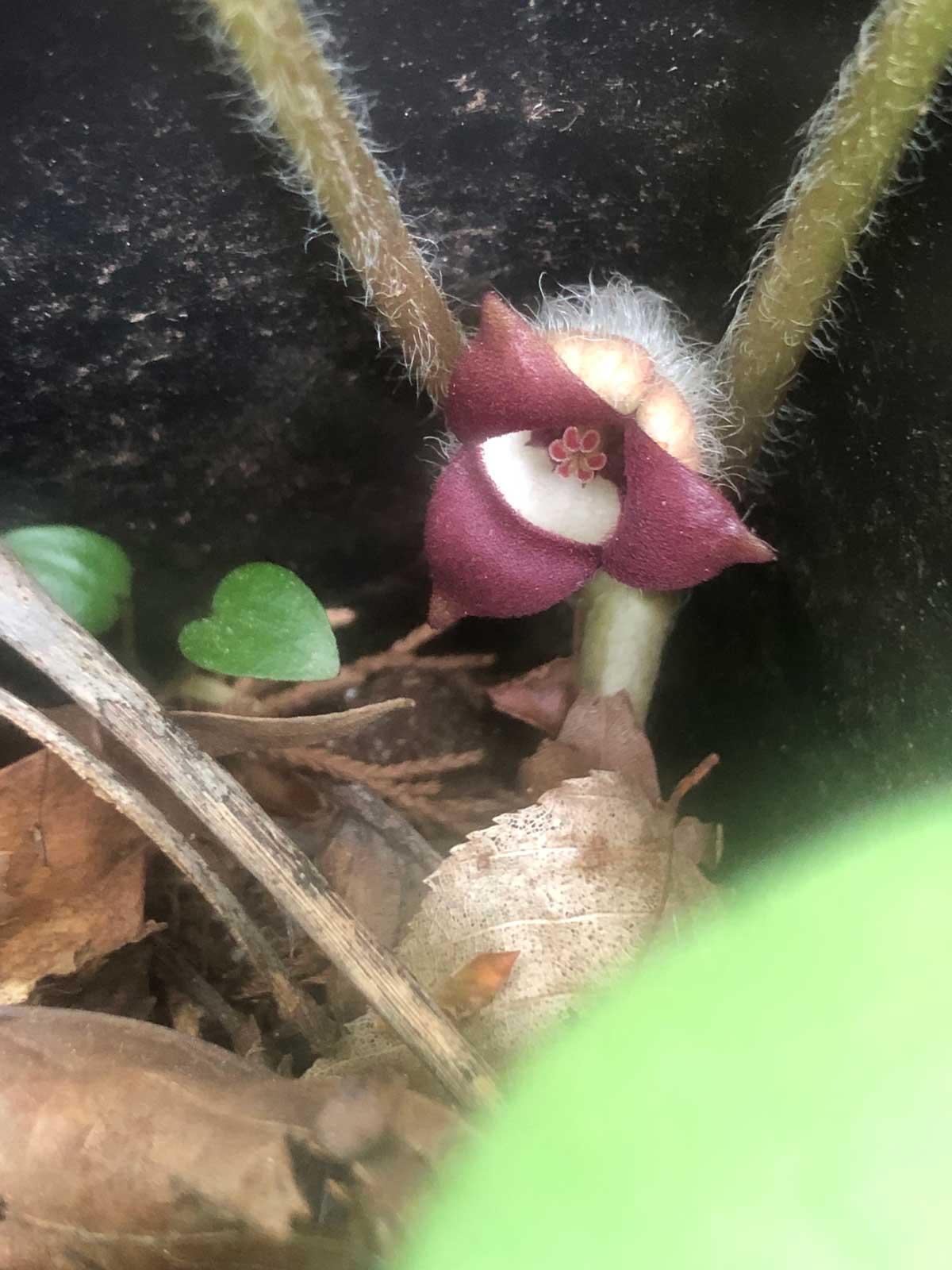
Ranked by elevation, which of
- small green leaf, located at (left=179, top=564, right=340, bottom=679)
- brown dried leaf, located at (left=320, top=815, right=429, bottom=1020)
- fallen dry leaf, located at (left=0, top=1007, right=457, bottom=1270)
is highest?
small green leaf, located at (left=179, top=564, right=340, bottom=679)

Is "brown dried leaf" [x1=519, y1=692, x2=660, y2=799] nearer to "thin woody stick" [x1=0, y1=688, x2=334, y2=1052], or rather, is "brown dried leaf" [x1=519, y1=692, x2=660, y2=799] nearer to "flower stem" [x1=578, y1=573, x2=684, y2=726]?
"flower stem" [x1=578, y1=573, x2=684, y2=726]

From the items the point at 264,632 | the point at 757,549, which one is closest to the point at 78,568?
the point at 264,632

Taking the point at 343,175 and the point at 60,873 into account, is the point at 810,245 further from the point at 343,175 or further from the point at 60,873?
the point at 60,873

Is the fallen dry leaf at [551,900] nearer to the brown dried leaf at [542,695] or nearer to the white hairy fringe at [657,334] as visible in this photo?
the brown dried leaf at [542,695]

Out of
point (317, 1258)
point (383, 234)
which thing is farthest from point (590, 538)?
point (317, 1258)

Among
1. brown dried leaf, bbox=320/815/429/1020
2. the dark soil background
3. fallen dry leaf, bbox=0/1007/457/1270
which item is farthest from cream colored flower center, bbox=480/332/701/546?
fallen dry leaf, bbox=0/1007/457/1270

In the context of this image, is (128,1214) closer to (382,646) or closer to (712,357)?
(382,646)
